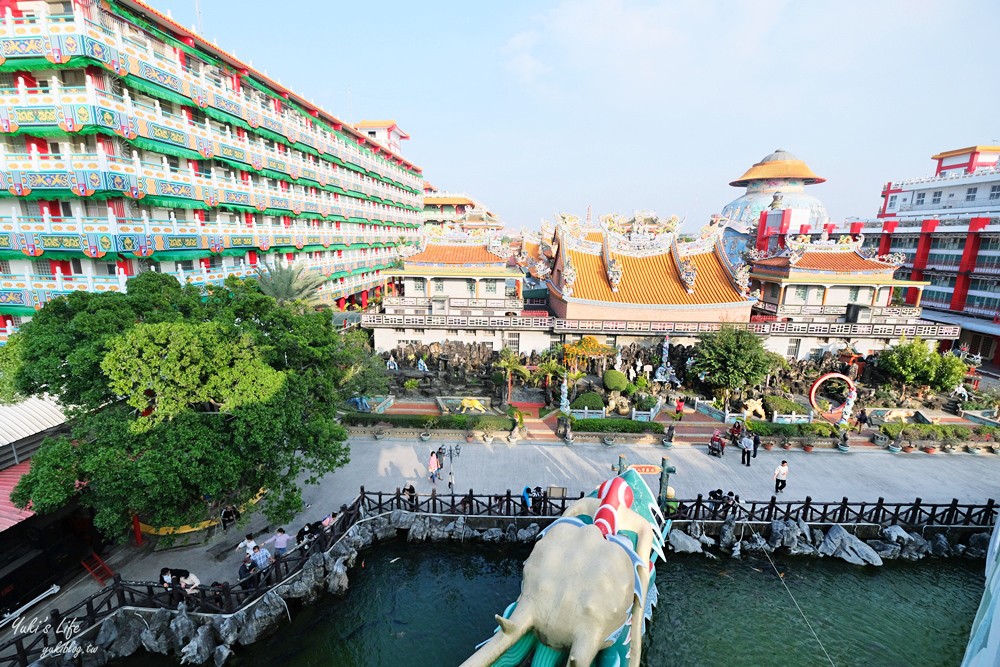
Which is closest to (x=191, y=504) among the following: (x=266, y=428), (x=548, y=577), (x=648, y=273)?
(x=266, y=428)

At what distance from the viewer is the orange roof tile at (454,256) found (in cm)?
3234

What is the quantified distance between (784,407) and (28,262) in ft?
110

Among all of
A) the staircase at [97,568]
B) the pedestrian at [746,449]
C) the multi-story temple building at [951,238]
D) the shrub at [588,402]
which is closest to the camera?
the staircase at [97,568]

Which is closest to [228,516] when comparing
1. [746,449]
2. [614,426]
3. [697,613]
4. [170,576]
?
[170,576]

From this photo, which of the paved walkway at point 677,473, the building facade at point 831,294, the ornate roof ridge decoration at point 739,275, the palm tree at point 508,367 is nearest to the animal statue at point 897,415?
the paved walkway at point 677,473

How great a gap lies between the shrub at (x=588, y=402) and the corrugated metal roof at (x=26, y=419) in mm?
18930

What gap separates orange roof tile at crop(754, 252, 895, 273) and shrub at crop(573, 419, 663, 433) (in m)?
19.6

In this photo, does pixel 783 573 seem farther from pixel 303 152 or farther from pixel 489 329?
pixel 303 152

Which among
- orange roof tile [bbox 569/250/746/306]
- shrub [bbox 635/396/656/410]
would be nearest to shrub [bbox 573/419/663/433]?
shrub [bbox 635/396/656/410]

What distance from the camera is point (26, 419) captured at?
13.4 meters

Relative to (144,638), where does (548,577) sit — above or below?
above

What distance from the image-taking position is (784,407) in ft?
74.8

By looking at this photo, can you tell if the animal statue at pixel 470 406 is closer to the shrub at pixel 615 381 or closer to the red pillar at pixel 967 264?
the shrub at pixel 615 381

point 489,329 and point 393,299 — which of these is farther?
point 393,299
